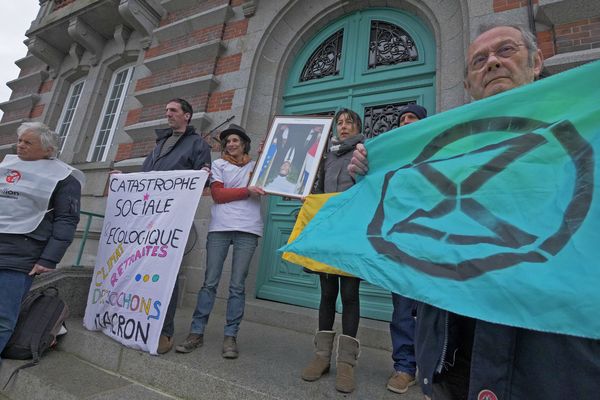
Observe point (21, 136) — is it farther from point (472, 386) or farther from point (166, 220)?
point (472, 386)

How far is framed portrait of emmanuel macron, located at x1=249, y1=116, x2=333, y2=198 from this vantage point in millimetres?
2641

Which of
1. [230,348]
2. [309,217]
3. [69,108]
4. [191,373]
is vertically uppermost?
[69,108]

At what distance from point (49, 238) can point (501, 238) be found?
11.1 feet

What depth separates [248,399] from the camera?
204cm

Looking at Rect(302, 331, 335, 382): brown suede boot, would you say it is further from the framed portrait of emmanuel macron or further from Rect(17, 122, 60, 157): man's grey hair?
Rect(17, 122, 60, 157): man's grey hair

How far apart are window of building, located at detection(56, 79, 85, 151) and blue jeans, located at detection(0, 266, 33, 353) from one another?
7121 mm

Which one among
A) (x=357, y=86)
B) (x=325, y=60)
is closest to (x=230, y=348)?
(x=357, y=86)

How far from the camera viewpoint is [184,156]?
3.29 metres

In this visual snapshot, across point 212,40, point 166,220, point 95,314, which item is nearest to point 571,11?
point 166,220

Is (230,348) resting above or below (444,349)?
below

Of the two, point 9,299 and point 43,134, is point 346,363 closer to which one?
point 9,299

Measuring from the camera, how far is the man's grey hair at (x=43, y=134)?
9.82 ft

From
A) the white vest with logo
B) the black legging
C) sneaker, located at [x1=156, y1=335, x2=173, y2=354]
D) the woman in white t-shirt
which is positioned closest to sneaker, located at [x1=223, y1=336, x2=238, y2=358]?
the woman in white t-shirt

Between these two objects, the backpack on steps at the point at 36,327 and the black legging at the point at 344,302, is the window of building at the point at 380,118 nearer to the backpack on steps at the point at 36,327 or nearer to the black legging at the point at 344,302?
the black legging at the point at 344,302
